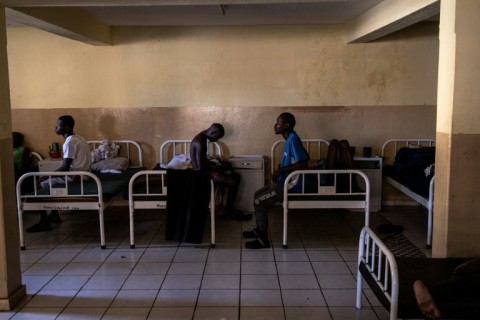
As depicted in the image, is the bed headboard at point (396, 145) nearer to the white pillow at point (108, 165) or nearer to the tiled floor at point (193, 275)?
the tiled floor at point (193, 275)

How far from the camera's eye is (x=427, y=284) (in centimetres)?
298

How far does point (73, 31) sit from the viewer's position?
5.41m

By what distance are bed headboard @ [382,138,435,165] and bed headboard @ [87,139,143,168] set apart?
11.9 ft

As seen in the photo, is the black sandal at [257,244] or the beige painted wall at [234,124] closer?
the black sandal at [257,244]

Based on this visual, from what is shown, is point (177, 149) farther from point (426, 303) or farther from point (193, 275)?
point (426, 303)

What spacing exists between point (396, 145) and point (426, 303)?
4.52 meters

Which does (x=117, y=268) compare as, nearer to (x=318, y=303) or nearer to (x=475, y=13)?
(x=318, y=303)

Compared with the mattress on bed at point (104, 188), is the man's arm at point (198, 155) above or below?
above

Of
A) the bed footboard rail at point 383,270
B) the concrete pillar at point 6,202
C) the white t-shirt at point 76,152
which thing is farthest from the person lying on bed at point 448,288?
the white t-shirt at point 76,152

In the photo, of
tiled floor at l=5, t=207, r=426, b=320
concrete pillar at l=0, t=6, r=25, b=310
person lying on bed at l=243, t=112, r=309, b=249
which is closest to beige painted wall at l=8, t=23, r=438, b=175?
tiled floor at l=5, t=207, r=426, b=320

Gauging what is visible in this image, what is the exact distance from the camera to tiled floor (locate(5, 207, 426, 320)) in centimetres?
360

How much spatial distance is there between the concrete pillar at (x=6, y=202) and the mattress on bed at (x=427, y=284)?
108 inches

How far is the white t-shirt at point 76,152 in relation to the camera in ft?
17.7

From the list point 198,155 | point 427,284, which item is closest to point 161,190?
point 198,155
